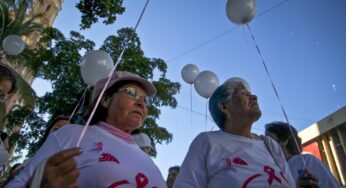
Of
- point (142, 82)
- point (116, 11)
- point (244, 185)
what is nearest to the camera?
point (244, 185)

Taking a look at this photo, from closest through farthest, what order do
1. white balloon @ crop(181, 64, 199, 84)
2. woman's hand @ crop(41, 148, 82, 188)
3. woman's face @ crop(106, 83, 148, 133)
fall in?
woman's hand @ crop(41, 148, 82, 188) → woman's face @ crop(106, 83, 148, 133) → white balloon @ crop(181, 64, 199, 84)

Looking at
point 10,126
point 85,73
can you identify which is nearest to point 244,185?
point 85,73

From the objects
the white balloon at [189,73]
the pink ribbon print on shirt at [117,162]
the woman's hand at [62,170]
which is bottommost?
the woman's hand at [62,170]

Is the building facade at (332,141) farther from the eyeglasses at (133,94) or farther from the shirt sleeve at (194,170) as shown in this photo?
the eyeglasses at (133,94)

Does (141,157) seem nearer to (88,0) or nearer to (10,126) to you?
(88,0)

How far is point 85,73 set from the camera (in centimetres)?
405

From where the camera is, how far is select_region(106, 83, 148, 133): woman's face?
5.98 ft

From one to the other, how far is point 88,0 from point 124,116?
2.49m

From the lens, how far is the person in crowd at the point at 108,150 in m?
0.93

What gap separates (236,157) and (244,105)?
1.78ft

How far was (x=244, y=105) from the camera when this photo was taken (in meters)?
2.37

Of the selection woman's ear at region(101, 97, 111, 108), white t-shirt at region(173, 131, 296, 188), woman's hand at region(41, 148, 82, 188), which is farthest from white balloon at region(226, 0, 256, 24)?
woman's hand at region(41, 148, 82, 188)

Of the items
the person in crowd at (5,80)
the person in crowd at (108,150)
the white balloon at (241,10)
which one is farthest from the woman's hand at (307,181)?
the person in crowd at (5,80)

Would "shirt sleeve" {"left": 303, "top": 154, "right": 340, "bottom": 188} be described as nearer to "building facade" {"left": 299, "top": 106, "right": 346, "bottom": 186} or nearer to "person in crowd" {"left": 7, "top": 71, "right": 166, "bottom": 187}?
"person in crowd" {"left": 7, "top": 71, "right": 166, "bottom": 187}
